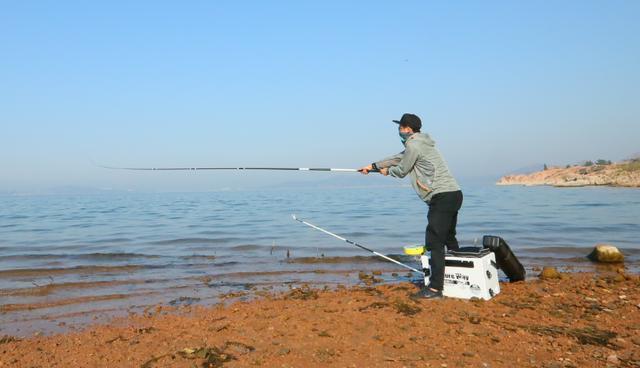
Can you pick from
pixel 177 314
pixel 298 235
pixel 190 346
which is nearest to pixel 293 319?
pixel 190 346

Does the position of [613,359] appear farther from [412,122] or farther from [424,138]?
[412,122]

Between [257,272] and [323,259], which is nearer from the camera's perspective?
[257,272]

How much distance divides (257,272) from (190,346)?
538 cm

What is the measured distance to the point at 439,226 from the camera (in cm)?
630

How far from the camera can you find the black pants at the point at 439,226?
632 cm

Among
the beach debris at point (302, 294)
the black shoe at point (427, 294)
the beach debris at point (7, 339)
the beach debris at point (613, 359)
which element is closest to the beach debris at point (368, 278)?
the beach debris at point (302, 294)

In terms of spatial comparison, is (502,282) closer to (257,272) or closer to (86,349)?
(257,272)

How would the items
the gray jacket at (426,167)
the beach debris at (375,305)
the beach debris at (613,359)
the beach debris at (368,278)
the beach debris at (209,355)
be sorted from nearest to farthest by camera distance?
1. the beach debris at (613,359)
2. the beach debris at (209,355)
3. the beach debris at (375,305)
4. the gray jacket at (426,167)
5. the beach debris at (368,278)

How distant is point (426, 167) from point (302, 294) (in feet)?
9.65

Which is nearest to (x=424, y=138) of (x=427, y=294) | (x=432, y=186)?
(x=432, y=186)

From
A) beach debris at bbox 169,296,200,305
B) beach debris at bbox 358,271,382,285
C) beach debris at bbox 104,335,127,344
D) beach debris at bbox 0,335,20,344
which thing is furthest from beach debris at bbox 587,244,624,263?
beach debris at bbox 0,335,20,344

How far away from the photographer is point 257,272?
1027cm

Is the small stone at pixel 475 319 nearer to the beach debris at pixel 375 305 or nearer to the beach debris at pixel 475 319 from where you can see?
the beach debris at pixel 475 319

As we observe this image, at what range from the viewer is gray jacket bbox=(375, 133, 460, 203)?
631 cm
